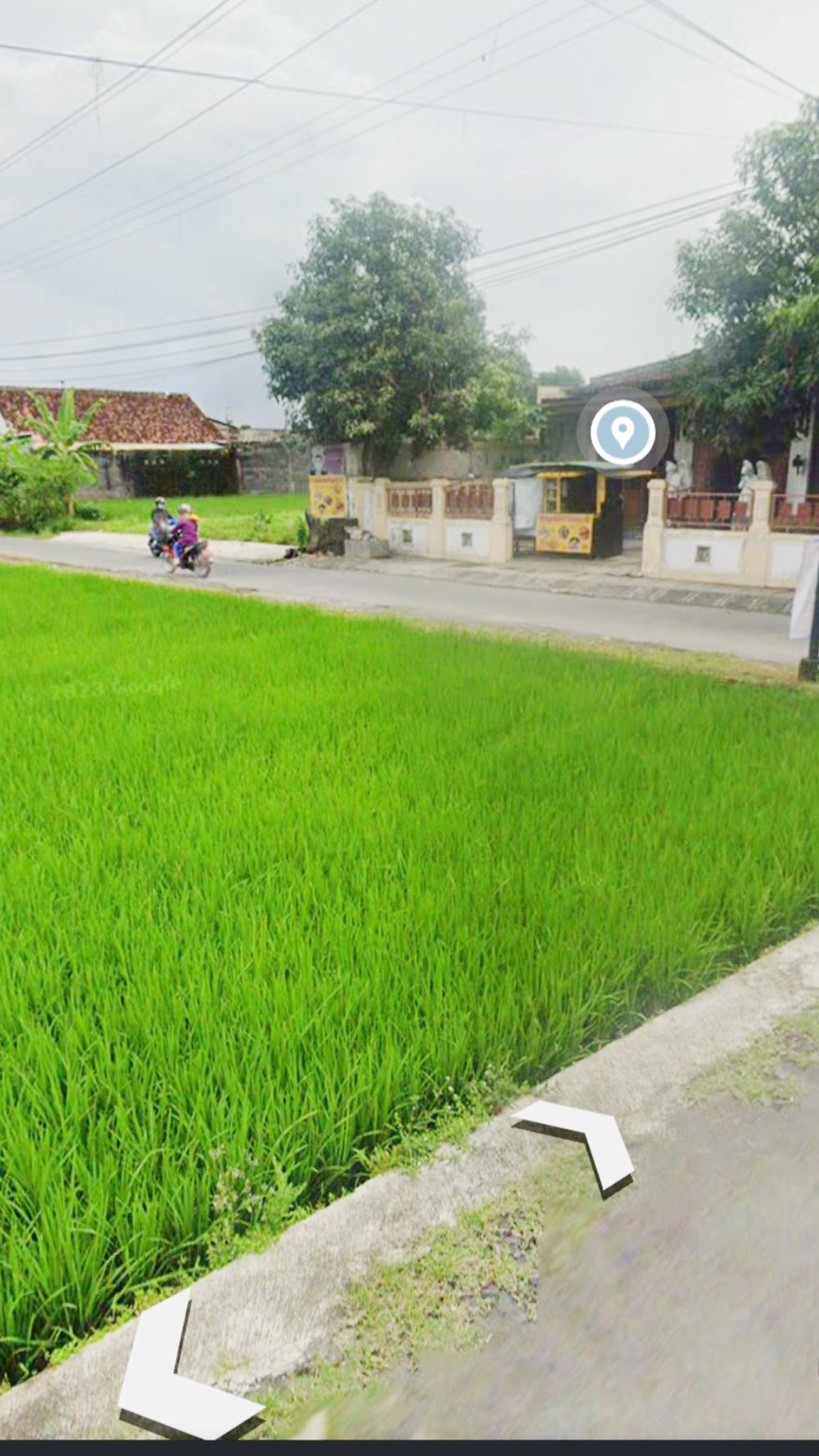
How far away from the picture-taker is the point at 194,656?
270 inches

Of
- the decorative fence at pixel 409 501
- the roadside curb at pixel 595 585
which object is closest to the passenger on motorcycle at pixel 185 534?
the roadside curb at pixel 595 585

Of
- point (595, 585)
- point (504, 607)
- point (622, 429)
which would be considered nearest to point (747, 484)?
point (595, 585)

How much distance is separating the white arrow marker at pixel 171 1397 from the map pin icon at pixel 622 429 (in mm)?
17450

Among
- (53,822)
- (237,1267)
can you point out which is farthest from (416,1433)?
(53,822)

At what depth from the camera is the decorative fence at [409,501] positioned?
16.8 metres

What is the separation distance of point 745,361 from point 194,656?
9.66 meters

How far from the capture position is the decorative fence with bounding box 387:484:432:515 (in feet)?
55.1

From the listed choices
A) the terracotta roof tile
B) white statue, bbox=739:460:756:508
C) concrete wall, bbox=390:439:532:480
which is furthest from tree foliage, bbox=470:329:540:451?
the terracotta roof tile

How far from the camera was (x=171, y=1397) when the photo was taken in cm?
135

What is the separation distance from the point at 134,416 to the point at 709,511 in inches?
1064

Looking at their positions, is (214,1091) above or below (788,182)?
below

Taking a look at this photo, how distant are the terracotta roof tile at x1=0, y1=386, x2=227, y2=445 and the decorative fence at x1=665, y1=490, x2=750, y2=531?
2404 centimetres

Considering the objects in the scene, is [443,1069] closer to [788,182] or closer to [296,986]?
[296,986]

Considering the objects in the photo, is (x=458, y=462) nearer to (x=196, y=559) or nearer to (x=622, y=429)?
(x=622, y=429)
